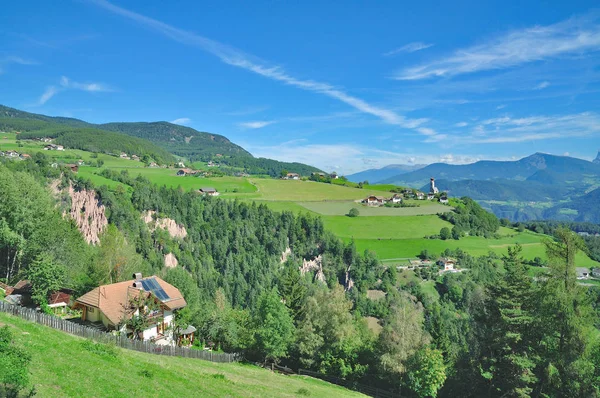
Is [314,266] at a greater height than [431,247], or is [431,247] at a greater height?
[431,247]

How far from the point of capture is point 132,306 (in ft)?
106

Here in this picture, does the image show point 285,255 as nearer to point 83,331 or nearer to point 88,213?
point 88,213

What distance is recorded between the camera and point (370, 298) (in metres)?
98.6

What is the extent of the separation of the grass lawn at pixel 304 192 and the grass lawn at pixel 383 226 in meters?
25.7

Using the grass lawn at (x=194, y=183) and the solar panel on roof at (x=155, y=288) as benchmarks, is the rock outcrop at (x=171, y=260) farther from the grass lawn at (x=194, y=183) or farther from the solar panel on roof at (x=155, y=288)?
the solar panel on roof at (x=155, y=288)

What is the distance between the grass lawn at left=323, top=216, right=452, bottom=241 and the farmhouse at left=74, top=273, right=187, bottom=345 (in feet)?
284

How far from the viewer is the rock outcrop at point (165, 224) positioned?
105 m

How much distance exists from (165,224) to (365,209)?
73509 millimetres

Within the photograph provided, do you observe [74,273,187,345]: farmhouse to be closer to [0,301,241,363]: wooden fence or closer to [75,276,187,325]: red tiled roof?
[75,276,187,325]: red tiled roof

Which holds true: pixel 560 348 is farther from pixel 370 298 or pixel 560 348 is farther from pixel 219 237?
pixel 219 237

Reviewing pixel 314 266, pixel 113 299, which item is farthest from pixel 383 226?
pixel 113 299

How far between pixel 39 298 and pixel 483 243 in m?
128

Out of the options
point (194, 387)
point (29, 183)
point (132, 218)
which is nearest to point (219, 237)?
point (132, 218)

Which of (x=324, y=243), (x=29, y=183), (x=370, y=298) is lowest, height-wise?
(x=370, y=298)
